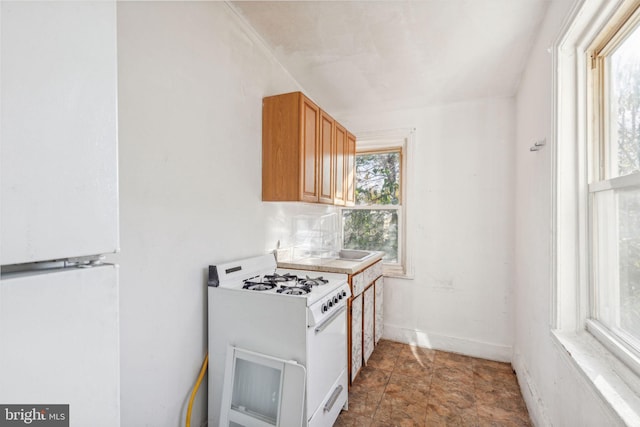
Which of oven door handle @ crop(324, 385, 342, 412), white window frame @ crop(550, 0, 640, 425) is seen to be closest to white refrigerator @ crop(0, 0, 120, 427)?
oven door handle @ crop(324, 385, 342, 412)

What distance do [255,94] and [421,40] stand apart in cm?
124

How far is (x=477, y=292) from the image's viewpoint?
9.33 feet

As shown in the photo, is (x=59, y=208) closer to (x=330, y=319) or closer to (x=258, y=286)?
(x=258, y=286)

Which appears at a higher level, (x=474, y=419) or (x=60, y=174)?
(x=60, y=174)

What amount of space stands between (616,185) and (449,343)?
7.44ft

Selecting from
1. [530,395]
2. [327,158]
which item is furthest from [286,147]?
[530,395]

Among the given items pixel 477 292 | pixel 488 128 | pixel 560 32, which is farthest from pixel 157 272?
pixel 488 128

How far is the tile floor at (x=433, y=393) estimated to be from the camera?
6.18 ft

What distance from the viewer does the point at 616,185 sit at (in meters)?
1.15

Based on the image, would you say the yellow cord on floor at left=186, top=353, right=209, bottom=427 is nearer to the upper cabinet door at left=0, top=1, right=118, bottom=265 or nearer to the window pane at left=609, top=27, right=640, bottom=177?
the upper cabinet door at left=0, top=1, right=118, bottom=265

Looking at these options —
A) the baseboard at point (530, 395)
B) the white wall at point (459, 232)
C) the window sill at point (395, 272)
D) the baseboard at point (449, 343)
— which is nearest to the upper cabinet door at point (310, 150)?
the white wall at point (459, 232)

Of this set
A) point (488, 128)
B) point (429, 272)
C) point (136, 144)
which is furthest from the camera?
point (429, 272)

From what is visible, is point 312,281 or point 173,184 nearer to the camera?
point 173,184

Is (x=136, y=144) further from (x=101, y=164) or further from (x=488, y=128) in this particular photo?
(x=488, y=128)
